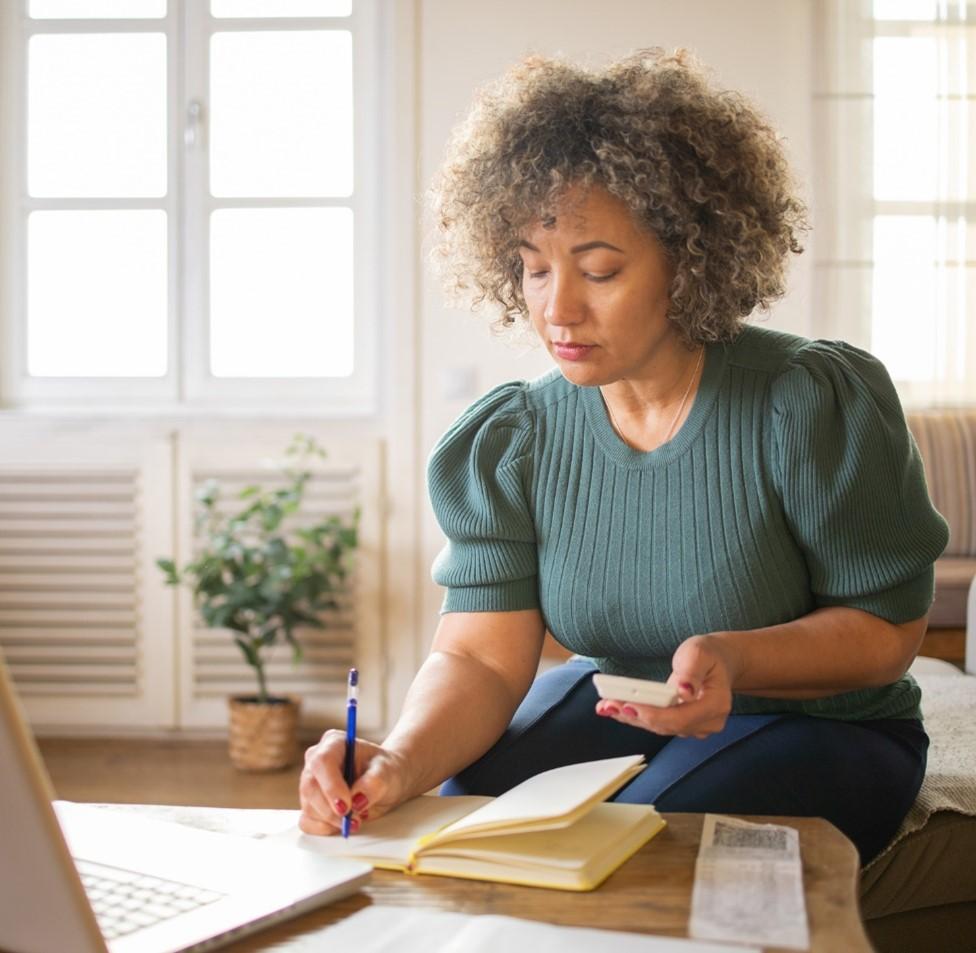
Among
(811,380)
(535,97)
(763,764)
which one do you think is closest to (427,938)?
(763,764)

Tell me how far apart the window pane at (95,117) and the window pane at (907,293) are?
2162mm

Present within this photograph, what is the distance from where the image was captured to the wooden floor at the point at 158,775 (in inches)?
125

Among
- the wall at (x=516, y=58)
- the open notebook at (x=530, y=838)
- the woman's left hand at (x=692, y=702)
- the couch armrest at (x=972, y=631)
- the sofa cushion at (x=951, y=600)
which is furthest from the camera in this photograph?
the wall at (x=516, y=58)

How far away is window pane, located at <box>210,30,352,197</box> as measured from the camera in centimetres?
386

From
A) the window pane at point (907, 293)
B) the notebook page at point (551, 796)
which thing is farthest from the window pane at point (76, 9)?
the notebook page at point (551, 796)

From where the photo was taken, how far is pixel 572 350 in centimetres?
134

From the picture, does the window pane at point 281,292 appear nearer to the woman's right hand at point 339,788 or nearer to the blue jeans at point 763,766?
the blue jeans at point 763,766

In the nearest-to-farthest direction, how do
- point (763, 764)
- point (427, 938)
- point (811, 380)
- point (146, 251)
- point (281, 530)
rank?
point (427, 938) < point (763, 764) < point (811, 380) < point (281, 530) < point (146, 251)

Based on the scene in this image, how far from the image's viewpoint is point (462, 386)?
3.77 metres

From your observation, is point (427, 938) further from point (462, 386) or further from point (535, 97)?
point (462, 386)

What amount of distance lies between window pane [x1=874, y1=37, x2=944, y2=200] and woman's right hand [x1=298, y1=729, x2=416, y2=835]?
318 cm

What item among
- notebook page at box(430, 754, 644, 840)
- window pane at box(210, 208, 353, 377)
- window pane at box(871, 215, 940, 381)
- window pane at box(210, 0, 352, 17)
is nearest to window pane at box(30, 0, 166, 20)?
window pane at box(210, 0, 352, 17)

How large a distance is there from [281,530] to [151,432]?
1.60 ft

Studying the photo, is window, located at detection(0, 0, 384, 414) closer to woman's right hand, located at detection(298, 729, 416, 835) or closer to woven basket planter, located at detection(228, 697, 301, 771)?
woven basket planter, located at detection(228, 697, 301, 771)
